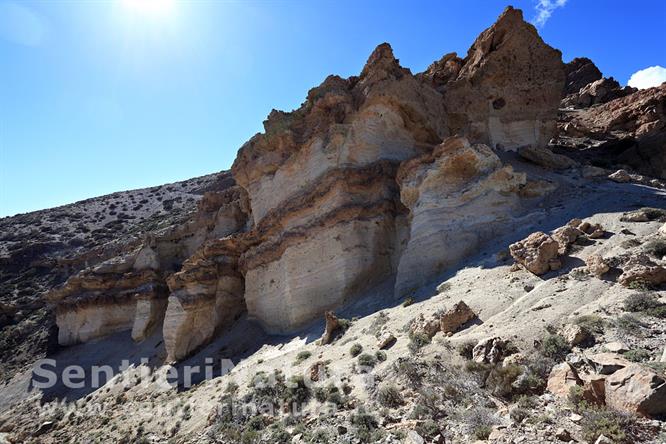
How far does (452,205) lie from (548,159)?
278 inches

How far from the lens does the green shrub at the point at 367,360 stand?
10.6m

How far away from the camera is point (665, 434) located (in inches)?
205

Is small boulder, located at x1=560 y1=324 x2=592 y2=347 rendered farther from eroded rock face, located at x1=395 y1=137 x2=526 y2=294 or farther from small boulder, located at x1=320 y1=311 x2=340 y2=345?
small boulder, located at x1=320 y1=311 x2=340 y2=345

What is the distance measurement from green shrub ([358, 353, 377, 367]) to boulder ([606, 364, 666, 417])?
566 centimetres

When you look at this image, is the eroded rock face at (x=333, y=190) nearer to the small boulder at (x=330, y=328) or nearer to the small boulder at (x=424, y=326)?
the small boulder at (x=330, y=328)

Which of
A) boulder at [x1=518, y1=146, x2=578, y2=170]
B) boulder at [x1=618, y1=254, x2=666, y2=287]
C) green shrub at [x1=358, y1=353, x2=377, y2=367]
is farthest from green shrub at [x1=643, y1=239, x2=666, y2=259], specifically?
boulder at [x1=518, y1=146, x2=578, y2=170]

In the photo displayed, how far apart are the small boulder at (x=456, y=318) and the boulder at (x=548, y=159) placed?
12.3m

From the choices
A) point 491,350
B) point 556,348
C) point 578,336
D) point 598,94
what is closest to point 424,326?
point 491,350

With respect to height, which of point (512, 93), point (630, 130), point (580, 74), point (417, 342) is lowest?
point (417, 342)

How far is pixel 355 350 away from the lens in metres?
11.9

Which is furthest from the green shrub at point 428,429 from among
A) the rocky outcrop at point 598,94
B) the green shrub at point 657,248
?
the rocky outcrop at point 598,94

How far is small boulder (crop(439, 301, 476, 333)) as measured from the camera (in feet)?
34.1

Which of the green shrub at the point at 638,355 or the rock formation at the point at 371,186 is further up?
the rock formation at the point at 371,186

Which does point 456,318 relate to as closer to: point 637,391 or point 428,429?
point 428,429
